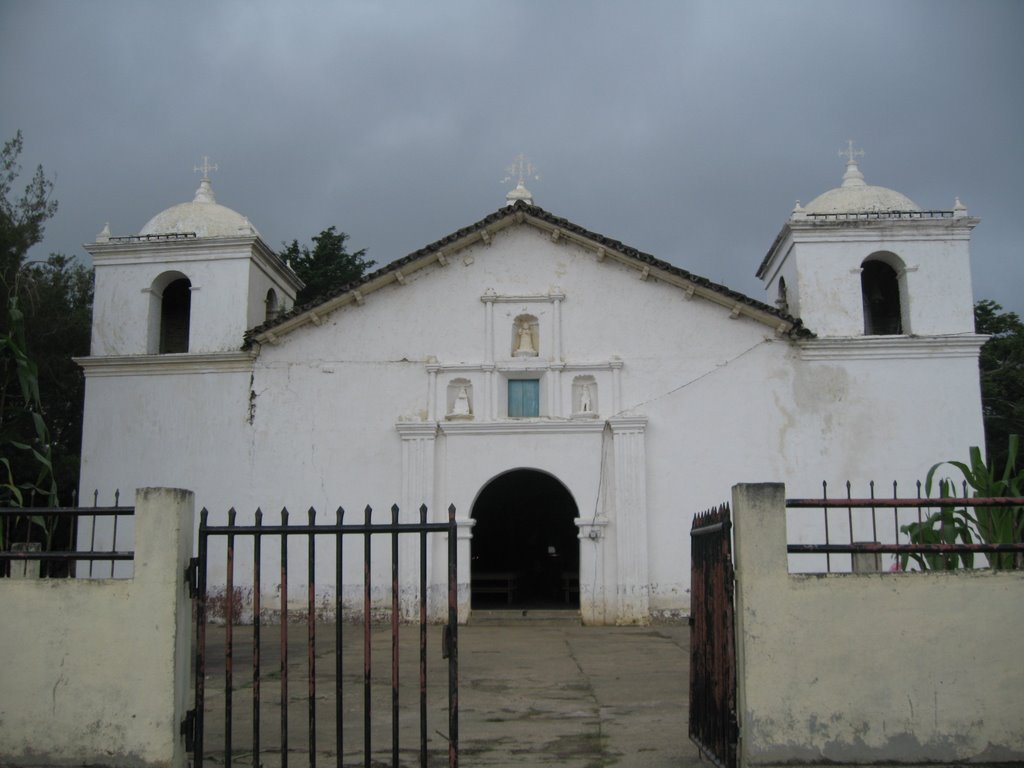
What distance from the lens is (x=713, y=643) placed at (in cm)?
621

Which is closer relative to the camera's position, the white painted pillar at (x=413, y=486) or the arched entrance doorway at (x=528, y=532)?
the white painted pillar at (x=413, y=486)

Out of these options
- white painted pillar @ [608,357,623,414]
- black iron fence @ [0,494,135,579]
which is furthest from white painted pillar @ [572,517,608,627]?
black iron fence @ [0,494,135,579]

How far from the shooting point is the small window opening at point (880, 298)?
17656 mm

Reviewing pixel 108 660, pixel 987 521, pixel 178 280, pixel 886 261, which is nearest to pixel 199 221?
pixel 178 280

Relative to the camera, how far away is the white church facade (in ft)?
52.3

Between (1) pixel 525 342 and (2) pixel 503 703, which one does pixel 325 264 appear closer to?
(1) pixel 525 342

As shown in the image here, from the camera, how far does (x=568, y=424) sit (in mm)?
16172

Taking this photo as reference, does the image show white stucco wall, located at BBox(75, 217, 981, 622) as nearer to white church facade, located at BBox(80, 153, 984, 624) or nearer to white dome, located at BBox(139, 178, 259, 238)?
white church facade, located at BBox(80, 153, 984, 624)

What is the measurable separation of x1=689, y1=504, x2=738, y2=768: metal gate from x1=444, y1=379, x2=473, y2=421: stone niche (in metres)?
9.76

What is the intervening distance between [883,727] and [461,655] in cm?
691

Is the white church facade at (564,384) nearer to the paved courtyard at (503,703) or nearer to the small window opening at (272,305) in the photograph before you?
the small window opening at (272,305)

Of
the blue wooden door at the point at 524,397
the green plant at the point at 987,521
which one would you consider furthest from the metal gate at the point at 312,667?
the green plant at the point at 987,521

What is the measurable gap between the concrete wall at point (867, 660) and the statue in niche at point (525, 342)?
1076cm

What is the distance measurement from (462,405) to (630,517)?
3.21 meters
